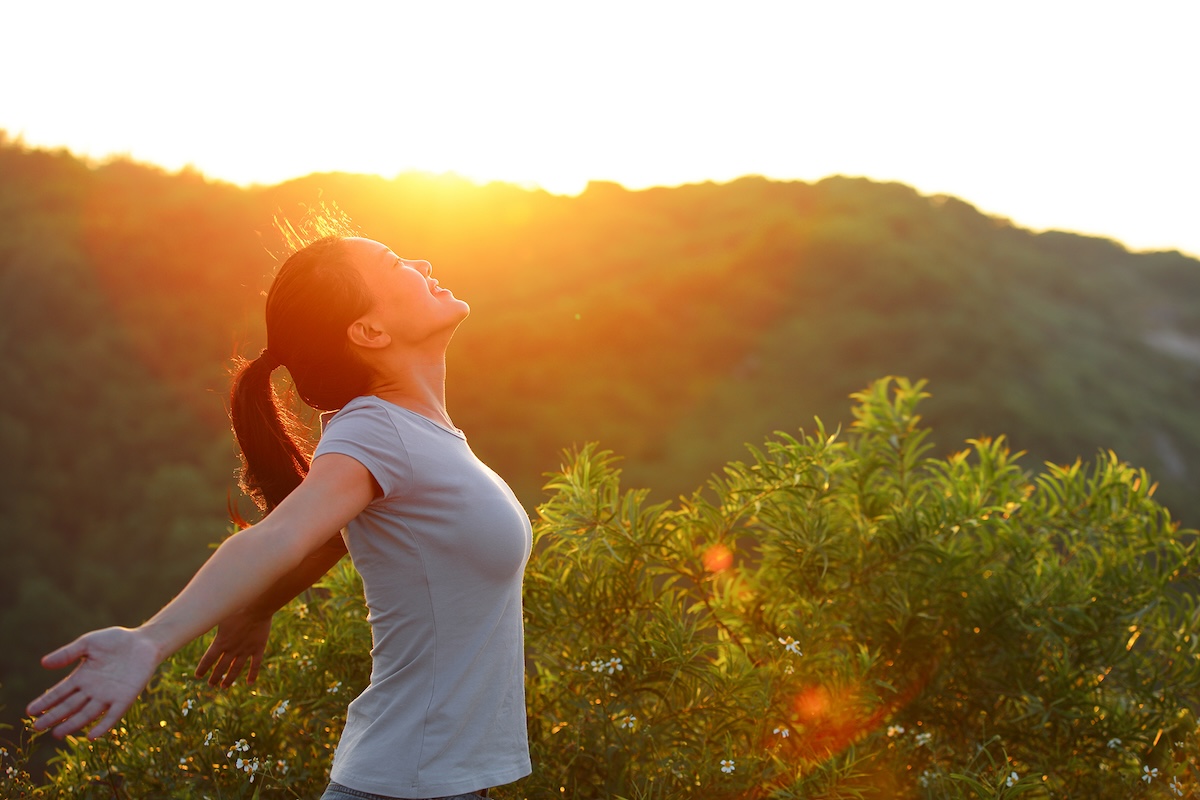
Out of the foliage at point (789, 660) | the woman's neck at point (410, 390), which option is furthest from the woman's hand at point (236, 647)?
the foliage at point (789, 660)

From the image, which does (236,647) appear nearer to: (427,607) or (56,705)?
(427,607)

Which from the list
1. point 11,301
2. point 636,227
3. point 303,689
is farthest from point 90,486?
point 303,689

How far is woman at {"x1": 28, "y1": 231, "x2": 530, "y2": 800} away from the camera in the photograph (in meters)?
1.19

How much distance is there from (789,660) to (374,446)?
1315 millimetres

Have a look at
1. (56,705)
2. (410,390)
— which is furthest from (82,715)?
(410,390)

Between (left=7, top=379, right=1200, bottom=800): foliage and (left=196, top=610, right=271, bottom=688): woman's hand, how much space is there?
58 centimetres

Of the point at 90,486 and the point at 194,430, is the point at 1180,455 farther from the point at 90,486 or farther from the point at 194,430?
the point at 90,486

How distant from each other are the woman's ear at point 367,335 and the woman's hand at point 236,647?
0.52m

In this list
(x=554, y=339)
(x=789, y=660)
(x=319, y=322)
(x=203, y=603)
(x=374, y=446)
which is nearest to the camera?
(x=203, y=603)

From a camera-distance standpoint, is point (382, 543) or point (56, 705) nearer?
point (56, 705)

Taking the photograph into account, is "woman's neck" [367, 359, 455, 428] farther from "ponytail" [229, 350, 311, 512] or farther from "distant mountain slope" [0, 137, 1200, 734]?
"distant mountain slope" [0, 137, 1200, 734]

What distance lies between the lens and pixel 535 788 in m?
2.19

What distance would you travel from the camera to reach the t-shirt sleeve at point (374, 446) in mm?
1324

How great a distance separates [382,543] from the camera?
140 cm
